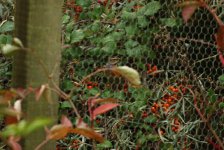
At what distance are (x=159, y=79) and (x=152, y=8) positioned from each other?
0.31 meters

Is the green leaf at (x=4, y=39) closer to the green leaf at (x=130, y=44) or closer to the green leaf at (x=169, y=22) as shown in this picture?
the green leaf at (x=130, y=44)

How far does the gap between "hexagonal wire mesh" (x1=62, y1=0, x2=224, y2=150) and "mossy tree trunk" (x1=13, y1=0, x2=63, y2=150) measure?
0.96m

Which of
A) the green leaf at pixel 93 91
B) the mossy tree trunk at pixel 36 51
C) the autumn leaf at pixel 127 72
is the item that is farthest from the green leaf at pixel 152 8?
the autumn leaf at pixel 127 72

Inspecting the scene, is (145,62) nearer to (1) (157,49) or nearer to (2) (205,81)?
(1) (157,49)

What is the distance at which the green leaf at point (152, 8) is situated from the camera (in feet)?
7.99

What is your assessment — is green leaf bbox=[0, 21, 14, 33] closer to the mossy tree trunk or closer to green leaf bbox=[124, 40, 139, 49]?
green leaf bbox=[124, 40, 139, 49]

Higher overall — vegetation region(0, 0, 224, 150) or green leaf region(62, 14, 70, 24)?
green leaf region(62, 14, 70, 24)

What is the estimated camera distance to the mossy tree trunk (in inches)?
47.8

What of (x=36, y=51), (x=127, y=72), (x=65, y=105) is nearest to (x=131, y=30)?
(x=65, y=105)

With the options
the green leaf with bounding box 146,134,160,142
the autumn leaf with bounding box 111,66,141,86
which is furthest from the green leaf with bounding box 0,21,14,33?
the autumn leaf with bounding box 111,66,141,86

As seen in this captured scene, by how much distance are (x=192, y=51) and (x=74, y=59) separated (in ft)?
1.62

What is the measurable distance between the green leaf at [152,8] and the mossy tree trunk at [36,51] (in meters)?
1.21

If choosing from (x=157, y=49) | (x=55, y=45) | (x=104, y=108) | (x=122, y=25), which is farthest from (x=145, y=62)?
(x=104, y=108)

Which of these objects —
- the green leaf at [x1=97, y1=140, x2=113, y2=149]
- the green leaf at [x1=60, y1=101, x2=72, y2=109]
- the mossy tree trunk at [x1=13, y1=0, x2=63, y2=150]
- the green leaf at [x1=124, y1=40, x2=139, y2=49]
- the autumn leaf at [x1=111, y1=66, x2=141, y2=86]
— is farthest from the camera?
the green leaf at [x1=124, y1=40, x2=139, y2=49]
